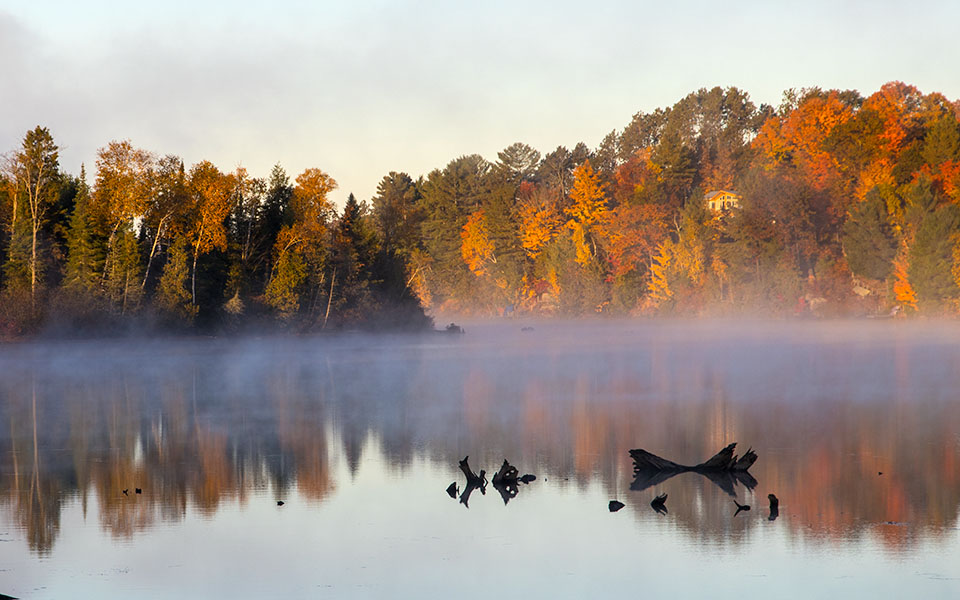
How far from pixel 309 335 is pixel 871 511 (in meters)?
53.3

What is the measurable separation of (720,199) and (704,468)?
3339 inches

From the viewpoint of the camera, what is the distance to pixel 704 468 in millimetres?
13258

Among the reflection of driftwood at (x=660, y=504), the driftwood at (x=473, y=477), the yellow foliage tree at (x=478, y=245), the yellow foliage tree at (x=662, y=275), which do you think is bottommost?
the reflection of driftwood at (x=660, y=504)

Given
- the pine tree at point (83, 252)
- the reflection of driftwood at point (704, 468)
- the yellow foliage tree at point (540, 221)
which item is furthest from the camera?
the yellow foliage tree at point (540, 221)

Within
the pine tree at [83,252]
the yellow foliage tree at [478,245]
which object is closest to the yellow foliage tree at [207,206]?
the pine tree at [83,252]

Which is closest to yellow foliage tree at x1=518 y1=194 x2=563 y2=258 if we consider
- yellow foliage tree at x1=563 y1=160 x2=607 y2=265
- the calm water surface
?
yellow foliage tree at x1=563 y1=160 x2=607 y2=265

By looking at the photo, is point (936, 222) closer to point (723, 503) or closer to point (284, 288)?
point (284, 288)

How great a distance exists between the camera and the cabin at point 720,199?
9269 cm

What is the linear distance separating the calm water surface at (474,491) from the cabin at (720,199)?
66.3 m

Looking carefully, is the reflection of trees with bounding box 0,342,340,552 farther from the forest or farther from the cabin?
the cabin

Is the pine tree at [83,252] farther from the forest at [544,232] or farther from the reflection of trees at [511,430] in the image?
the reflection of trees at [511,430]

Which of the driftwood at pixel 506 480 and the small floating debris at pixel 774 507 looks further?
the driftwood at pixel 506 480

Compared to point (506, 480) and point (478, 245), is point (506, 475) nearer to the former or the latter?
point (506, 480)

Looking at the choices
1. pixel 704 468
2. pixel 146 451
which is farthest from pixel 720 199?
pixel 704 468
